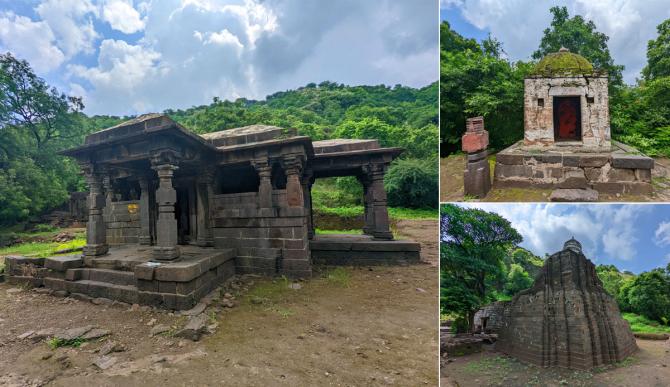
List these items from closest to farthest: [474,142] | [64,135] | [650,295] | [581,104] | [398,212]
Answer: [474,142] < [650,295] < [581,104] < [64,135] < [398,212]

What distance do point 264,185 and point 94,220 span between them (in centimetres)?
419

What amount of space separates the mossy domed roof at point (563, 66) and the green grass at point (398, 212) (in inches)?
661

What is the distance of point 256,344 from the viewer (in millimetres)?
4762

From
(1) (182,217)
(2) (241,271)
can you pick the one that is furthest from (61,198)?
(2) (241,271)

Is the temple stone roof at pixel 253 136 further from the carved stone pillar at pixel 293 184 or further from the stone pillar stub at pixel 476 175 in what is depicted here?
the stone pillar stub at pixel 476 175

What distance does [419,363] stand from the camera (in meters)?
4.30

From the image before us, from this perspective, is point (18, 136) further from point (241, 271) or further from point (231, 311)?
point (231, 311)

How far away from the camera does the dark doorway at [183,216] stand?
34.0 ft

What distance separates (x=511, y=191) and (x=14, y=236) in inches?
973

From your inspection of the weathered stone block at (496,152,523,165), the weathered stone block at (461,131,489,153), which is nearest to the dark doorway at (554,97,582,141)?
the weathered stone block at (496,152,523,165)

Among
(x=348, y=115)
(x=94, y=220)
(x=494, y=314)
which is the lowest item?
(x=494, y=314)

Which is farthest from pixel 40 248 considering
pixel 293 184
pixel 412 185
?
pixel 412 185

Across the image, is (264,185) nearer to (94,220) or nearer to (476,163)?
(94,220)

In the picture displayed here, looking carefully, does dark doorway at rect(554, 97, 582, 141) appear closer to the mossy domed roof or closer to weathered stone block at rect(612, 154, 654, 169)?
the mossy domed roof
